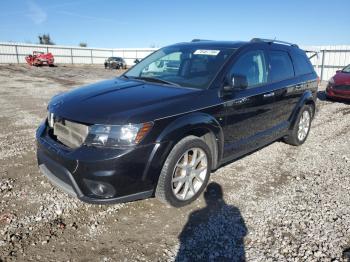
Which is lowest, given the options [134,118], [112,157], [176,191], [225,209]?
[225,209]

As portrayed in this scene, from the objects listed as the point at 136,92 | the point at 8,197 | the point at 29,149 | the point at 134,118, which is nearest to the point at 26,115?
the point at 29,149

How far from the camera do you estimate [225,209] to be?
3.63 m

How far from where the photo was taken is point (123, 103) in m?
3.29

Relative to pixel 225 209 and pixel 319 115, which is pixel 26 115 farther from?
pixel 319 115

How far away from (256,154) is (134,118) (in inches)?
125

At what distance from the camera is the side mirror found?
380 cm

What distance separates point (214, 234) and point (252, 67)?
97.6 inches

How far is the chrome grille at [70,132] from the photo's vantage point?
3.13 metres

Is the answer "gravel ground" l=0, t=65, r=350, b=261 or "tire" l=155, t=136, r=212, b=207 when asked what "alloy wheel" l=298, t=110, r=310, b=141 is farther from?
"tire" l=155, t=136, r=212, b=207

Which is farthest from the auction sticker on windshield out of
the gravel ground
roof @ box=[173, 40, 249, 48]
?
the gravel ground

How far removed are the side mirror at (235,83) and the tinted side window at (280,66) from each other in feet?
3.69

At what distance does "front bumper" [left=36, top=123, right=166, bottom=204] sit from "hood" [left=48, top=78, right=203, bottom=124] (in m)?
Result: 0.31

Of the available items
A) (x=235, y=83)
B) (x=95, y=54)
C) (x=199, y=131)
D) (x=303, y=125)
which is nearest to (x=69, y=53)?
(x=95, y=54)

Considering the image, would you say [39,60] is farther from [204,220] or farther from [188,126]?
[204,220]
